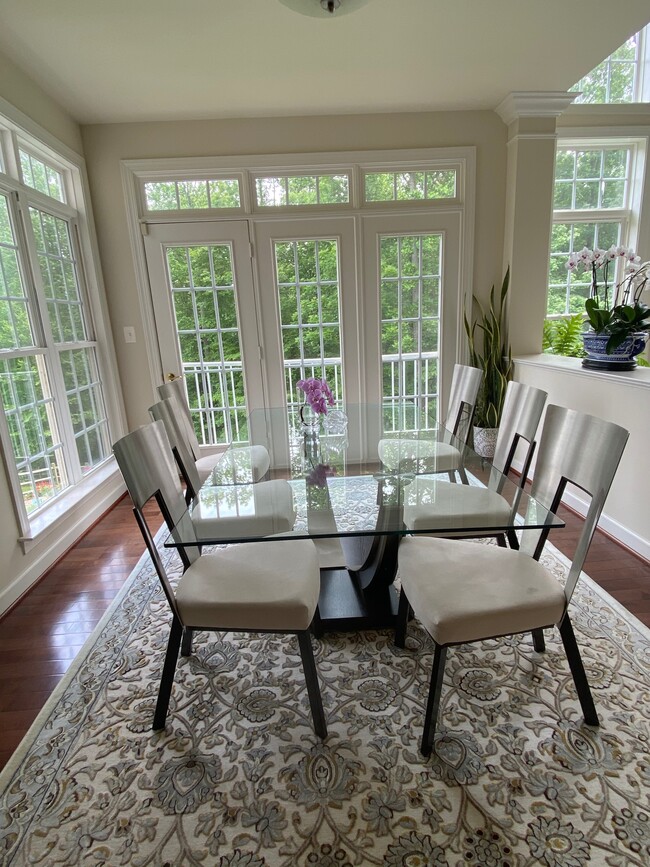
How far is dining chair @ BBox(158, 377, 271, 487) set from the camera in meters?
1.92

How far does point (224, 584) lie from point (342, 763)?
62cm

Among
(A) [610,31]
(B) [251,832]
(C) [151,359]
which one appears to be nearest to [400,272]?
(A) [610,31]

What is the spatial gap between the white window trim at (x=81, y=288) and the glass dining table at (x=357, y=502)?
115 cm

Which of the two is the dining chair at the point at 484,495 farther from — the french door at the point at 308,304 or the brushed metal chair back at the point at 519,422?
the french door at the point at 308,304

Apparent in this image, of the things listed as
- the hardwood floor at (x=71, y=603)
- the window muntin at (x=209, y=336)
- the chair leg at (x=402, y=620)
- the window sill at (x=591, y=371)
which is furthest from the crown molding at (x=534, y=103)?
the chair leg at (x=402, y=620)

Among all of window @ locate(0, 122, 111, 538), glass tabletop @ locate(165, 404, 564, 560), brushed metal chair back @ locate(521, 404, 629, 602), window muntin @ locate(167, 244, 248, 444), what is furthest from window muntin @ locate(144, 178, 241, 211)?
brushed metal chair back @ locate(521, 404, 629, 602)

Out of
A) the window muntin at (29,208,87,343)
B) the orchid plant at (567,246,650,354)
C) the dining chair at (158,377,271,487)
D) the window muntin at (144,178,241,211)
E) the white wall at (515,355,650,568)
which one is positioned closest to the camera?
the dining chair at (158,377,271,487)

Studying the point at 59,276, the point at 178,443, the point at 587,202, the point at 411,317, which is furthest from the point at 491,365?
the point at 59,276

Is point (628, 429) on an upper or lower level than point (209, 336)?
lower

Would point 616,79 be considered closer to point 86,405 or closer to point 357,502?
point 357,502

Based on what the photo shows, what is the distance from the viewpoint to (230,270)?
345 centimetres

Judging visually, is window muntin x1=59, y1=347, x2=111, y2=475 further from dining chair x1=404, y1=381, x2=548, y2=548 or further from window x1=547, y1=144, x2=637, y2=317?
window x1=547, y1=144, x2=637, y2=317

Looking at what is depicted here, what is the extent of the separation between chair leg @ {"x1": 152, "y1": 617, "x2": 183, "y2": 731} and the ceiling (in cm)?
247

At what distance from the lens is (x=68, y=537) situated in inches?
104
